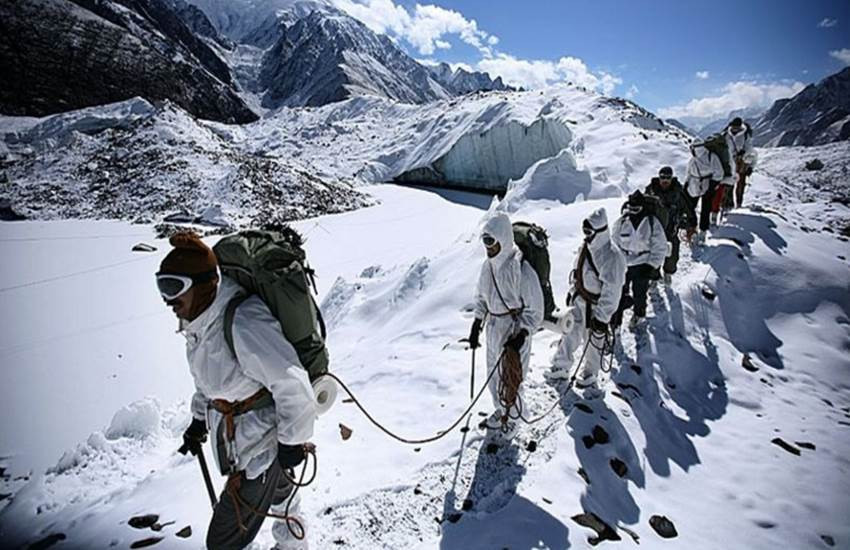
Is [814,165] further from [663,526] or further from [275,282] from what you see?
[275,282]

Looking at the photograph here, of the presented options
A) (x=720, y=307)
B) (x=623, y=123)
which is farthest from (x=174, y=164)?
(x=720, y=307)

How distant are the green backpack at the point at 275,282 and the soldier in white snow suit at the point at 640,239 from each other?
15.2 ft

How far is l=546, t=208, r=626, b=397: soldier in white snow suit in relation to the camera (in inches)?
178

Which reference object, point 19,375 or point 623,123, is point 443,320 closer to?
point 19,375

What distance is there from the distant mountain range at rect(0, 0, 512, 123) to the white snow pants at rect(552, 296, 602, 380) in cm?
4812

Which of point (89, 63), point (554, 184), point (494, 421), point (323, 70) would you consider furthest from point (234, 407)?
point (323, 70)

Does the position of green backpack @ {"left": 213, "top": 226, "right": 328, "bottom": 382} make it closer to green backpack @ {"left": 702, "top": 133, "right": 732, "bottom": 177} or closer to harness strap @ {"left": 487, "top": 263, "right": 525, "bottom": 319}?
harness strap @ {"left": 487, "top": 263, "right": 525, "bottom": 319}

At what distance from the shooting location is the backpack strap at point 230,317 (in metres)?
2.07

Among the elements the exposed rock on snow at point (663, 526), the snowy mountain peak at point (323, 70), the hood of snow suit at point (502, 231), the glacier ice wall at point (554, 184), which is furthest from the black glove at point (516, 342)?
the snowy mountain peak at point (323, 70)

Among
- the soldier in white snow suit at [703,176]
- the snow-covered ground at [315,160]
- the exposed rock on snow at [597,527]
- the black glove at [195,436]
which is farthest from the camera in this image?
the snow-covered ground at [315,160]

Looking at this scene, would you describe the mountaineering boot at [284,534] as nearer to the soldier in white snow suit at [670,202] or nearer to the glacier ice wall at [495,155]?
the soldier in white snow suit at [670,202]

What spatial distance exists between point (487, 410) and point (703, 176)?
6535mm

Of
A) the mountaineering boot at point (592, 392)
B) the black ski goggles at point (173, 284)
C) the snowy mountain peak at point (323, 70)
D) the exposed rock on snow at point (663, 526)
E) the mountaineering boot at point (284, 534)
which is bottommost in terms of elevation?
the exposed rock on snow at point (663, 526)

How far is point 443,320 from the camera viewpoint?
6.84m
